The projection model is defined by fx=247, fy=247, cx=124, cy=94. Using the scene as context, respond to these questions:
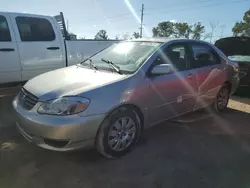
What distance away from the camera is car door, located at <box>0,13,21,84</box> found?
16.1 feet

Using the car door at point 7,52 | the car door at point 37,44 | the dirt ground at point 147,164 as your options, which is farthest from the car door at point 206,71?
the car door at point 7,52

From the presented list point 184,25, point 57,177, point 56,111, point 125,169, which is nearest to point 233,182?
point 125,169

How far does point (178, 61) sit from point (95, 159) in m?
2.11

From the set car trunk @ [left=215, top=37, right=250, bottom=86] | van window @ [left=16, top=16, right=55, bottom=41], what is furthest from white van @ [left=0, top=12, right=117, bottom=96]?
car trunk @ [left=215, top=37, right=250, bottom=86]

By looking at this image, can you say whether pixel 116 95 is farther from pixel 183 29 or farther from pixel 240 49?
pixel 183 29

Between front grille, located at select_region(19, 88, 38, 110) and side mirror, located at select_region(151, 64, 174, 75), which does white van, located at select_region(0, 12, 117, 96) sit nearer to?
front grille, located at select_region(19, 88, 38, 110)

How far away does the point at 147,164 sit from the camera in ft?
10.5

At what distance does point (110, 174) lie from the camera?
2.94 metres

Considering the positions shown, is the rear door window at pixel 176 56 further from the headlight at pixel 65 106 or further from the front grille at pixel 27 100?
the front grille at pixel 27 100

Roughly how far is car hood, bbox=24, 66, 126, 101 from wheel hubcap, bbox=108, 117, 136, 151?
572 millimetres

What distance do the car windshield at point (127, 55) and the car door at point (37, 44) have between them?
167cm

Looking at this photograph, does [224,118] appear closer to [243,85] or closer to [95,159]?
[243,85]

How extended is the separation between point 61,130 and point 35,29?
3478 mm

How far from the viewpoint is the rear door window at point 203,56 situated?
4.45 meters
